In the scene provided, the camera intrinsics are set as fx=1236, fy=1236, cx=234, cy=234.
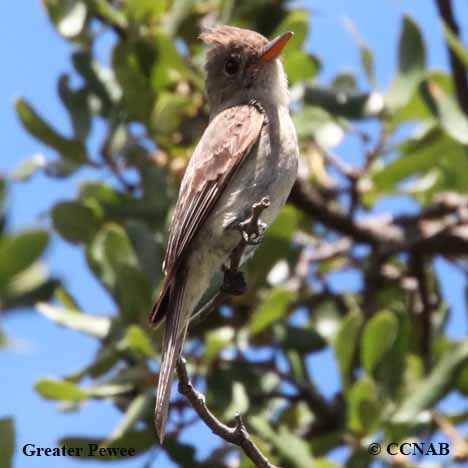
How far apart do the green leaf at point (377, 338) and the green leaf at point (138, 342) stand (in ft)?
3.02

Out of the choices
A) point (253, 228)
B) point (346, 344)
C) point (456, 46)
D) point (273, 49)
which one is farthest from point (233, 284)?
point (456, 46)

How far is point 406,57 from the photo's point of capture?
5754mm

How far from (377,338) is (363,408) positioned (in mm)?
→ 304

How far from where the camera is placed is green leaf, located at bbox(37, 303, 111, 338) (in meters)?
5.14

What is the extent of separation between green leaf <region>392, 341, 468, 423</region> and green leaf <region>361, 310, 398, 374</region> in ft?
0.72

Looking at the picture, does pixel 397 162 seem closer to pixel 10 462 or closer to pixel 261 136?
pixel 261 136

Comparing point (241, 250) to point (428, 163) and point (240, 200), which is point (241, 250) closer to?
point (240, 200)

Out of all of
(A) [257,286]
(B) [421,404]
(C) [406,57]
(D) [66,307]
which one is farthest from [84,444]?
(C) [406,57]

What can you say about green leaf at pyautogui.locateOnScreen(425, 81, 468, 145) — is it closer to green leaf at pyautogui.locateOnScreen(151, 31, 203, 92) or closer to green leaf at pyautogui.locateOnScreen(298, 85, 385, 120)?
green leaf at pyautogui.locateOnScreen(298, 85, 385, 120)

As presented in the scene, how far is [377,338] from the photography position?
5.18 meters

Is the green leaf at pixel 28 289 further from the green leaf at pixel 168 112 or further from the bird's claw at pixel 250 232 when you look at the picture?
the bird's claw at pixel 250 232

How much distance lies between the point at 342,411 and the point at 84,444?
1.16 meters

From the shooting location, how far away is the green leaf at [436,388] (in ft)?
16.9

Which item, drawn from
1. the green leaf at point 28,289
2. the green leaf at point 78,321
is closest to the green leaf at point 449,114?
the green leaf at point 78,321
